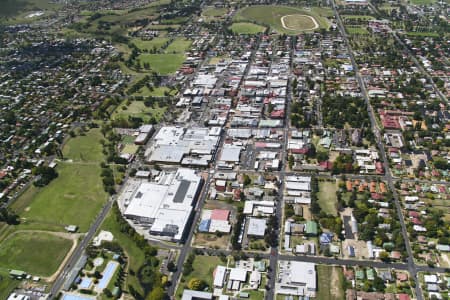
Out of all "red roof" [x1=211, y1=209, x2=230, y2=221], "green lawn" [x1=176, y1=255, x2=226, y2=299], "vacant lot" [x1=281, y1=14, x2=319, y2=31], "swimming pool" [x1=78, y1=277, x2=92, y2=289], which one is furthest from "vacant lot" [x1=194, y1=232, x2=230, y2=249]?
"vacant lot" [x1=281, y1=14, x2=319, y2=31]

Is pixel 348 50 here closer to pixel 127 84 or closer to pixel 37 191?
pixel 127 84

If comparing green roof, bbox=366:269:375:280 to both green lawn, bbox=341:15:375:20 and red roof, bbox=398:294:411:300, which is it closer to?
red roof, bbox=398:294:411:300

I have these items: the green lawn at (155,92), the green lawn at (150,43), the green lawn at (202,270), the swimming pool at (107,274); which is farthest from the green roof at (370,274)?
the green lawn at (150,43)

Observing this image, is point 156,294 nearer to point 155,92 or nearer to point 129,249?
point 129,249

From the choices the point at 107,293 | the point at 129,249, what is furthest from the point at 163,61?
the point at 107,293

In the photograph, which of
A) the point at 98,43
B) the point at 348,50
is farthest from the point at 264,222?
the point at 98,43

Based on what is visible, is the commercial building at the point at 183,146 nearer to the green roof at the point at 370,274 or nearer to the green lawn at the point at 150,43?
the green roof at the point at 370,274
